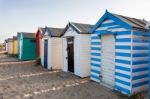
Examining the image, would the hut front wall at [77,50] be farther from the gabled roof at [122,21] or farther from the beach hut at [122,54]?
the gabled roof at [122,21]

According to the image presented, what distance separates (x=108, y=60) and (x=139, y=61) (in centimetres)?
153

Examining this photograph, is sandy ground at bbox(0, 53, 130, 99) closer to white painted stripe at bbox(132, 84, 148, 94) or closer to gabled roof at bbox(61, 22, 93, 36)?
white painted stripe at bbox(132, 84, 148, 94)

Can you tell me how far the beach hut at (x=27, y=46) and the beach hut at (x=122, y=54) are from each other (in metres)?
12.7

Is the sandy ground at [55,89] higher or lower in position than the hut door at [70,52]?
lower

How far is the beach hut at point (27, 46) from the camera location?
19203mm

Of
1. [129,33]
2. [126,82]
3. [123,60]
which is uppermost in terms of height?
[129,33]

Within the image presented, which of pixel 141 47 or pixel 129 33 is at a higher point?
pixel 129 33

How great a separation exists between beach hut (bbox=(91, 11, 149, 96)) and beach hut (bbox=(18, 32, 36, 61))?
12.7m

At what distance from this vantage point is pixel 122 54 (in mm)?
6926

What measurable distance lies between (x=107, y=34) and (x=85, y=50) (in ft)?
8.31

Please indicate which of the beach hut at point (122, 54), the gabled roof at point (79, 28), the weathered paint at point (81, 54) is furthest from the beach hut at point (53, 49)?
the beach hut at point (122, 54)

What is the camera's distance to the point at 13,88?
317 inches

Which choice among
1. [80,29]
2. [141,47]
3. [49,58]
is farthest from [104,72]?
[49,58]

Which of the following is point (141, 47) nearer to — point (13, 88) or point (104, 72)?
point (104, 72)
